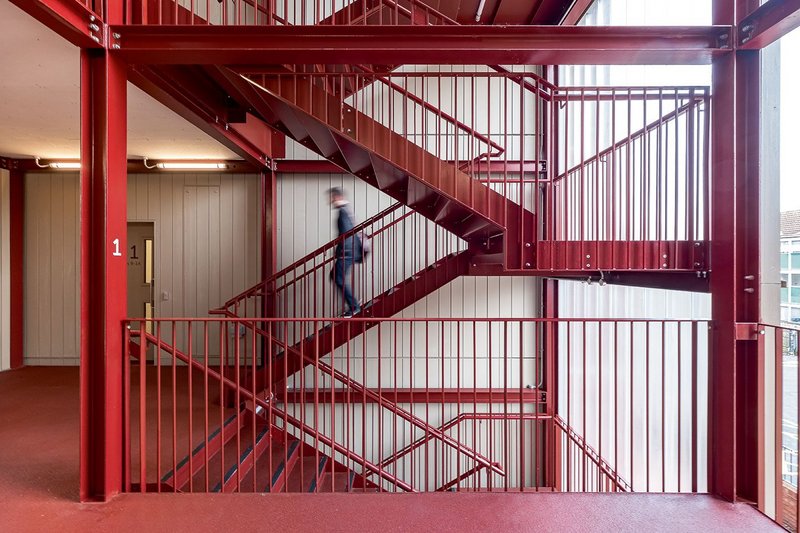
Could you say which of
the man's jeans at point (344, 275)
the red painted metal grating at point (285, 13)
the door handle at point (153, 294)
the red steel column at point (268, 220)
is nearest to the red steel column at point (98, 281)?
the red painted metal grating at point (285, 13)

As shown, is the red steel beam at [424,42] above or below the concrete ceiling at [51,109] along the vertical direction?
below

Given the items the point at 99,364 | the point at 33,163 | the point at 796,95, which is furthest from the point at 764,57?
the point at 33,163

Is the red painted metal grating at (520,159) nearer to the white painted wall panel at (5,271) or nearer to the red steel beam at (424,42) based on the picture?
the red steel beam at (424,42)

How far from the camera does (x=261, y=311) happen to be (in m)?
6.83

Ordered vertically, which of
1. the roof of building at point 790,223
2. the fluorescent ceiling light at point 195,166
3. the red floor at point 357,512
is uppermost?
the fluorescent ceiling light at point 195,166

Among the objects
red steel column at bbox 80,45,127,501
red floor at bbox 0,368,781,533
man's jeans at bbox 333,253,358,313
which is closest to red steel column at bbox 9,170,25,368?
red floor at bbox 0,368,781,533

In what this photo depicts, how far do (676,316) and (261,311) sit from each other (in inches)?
218

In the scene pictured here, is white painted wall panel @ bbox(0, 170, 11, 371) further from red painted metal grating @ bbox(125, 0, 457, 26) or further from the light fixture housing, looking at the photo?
red painted metal grating @ bbox(125, 0, 457, 26)

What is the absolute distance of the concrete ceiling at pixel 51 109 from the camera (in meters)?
3.02

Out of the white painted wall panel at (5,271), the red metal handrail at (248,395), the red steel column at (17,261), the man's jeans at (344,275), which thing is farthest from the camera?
the red steel column at (17,261)

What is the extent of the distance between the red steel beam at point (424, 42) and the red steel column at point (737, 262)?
236mm

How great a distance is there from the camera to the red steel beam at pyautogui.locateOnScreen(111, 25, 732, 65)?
9.36ft

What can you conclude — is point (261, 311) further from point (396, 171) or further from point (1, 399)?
point (396, 171)

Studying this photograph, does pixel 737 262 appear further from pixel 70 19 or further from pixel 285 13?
pixel 70 19
